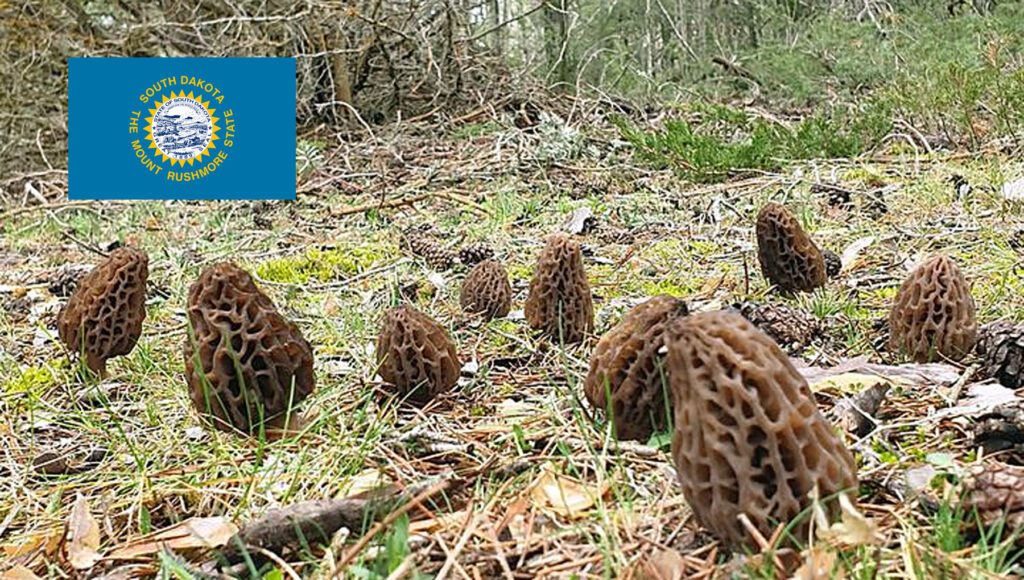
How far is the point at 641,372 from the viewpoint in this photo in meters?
2.25

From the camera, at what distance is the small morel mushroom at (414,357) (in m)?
2.77

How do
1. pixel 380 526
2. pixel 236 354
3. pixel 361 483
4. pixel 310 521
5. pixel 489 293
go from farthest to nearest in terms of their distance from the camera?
pixel 489 293 < pixel 236 354 < pixel 361 483 < pixel 310 521 < pixel 380 526

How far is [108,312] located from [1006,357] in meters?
2.79

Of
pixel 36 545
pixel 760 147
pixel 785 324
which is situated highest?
pixel 760 147

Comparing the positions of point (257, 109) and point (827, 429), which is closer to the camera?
point (827, 429)

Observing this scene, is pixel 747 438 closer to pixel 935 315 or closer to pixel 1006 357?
pixel 1006 357

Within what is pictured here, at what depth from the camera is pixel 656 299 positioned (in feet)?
7.68

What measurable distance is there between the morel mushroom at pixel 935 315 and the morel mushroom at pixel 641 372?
907 mm

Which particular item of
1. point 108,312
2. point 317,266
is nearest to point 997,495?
point 108,312

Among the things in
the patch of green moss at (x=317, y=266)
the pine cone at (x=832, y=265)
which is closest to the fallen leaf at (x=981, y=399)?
the pine cone at (x=832, y=265)

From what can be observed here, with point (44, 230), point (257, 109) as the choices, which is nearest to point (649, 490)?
point (257, 109)

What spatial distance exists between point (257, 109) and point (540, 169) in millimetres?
2477

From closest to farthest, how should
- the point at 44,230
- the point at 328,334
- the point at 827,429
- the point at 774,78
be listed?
the point at 827,429 < the point at 328,334 < the point at 44,230 < the point at 774,78

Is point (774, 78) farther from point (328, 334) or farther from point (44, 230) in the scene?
point (328, 334)
